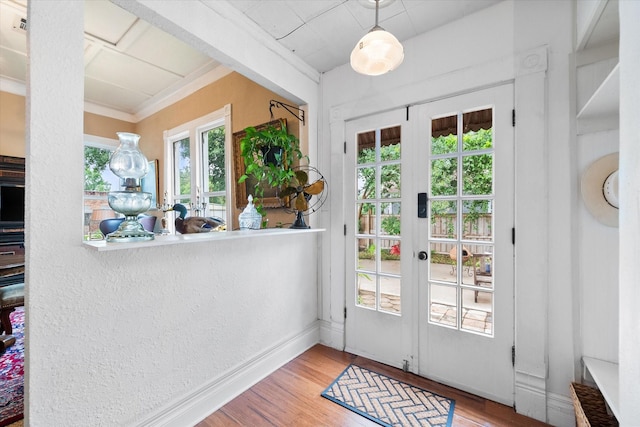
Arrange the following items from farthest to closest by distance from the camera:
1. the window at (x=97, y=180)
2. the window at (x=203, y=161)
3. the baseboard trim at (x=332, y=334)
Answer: the window at (x=97, y=180) < the window at (x=203, y=161) < the baseboard trim at (x=332, y=334)

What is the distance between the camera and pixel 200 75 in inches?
134

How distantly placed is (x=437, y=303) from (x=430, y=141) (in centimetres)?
123

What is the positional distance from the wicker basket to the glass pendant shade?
1.97 meters

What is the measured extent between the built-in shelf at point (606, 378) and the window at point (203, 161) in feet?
10.5

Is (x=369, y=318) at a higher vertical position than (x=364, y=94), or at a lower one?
lower

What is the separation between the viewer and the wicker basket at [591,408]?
1.31 m

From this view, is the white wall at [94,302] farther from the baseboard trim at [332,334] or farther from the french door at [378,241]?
the french door at [378,241]

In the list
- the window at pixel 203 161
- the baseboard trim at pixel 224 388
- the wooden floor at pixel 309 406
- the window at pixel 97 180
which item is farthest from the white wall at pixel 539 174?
the window at pixel 97 180

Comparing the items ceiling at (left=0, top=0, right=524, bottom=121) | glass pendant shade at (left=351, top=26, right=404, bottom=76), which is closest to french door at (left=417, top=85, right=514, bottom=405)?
ceiling at (left=0, top=0, right=524, bottom=121)

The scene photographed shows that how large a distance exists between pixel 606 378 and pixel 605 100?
4.51 feet

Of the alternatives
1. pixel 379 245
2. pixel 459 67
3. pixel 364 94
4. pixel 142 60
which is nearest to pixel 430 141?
pixel 459 67

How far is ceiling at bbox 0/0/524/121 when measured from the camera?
1.82 metres

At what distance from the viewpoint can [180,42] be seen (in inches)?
105

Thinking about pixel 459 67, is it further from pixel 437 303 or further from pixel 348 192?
pixel 437 303
